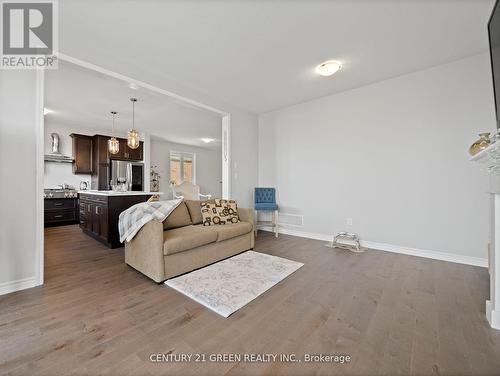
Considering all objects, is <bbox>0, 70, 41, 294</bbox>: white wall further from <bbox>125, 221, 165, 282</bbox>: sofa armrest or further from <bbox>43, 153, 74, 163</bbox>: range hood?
<bbox>43, 153, 74, 163</bbox>: range hood

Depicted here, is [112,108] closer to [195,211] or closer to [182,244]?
[195,211]

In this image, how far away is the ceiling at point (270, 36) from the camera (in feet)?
6.36

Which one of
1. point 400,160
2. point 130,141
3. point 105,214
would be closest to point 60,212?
point 105,214

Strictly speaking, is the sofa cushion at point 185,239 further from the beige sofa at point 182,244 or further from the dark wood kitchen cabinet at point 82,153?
the dark wood kitchen cabinet at point 82,153

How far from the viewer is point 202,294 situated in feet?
6.27

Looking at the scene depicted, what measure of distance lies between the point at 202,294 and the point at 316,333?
3.33 feet

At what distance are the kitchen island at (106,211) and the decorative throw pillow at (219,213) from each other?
56.9 inches

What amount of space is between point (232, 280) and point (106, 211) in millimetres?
2524

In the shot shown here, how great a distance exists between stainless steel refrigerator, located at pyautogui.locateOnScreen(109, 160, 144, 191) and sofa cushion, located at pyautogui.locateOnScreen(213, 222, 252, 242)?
3.65m

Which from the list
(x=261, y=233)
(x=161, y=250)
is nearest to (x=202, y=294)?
(x=161, y=250)

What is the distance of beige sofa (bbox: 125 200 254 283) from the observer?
216cm

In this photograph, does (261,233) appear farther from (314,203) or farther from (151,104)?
(151,104)

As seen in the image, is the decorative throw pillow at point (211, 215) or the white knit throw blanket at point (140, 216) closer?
the white knit throw blanket at point (140, 216)

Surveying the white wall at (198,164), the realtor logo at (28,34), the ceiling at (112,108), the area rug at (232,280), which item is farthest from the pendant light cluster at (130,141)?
the area rug at (232,280)
